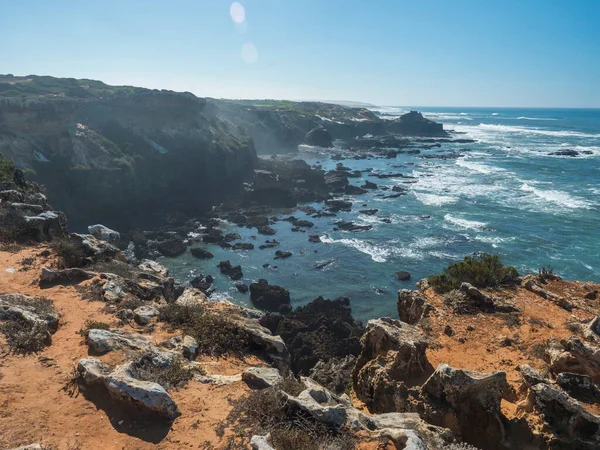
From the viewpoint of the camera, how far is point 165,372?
8328 millimetres

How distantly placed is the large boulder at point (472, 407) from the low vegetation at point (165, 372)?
560 centimetres

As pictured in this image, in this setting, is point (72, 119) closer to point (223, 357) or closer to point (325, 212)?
point (325, 212)

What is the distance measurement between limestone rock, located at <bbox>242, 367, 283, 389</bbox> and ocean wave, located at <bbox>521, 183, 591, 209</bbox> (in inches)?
1867

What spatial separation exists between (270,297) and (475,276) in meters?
14.4

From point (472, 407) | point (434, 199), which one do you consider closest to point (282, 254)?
point (434, 199)

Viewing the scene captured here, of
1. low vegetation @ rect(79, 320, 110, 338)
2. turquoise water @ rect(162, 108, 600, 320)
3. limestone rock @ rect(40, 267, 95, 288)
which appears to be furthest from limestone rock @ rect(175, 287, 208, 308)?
turquoise water @ rect(162, 108, 600, 320)

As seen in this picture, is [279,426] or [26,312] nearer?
[279,426]

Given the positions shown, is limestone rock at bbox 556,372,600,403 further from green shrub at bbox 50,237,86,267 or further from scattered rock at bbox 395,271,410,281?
scattered rock at bbox 395,271,410,281

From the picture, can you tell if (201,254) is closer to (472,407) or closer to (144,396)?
(144,396)

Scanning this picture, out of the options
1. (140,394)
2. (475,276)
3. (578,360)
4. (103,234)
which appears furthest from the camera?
(103,234)

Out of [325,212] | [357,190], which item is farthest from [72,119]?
[357,190]

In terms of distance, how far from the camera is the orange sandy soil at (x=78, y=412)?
6.46 m

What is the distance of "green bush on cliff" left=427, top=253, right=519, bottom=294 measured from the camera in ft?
52.3

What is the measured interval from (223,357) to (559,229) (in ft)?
125
